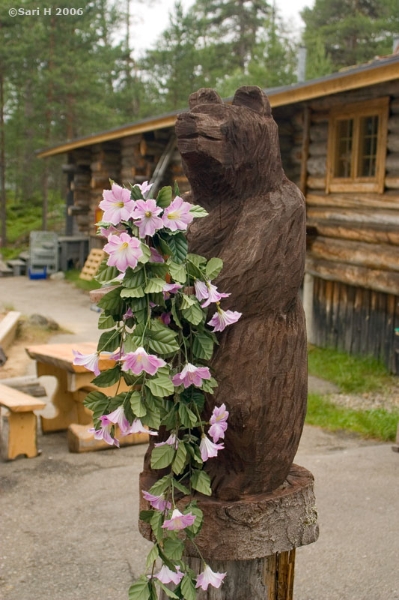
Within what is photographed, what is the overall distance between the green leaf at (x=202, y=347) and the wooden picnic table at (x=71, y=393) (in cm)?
365

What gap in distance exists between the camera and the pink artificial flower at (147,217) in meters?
2.14

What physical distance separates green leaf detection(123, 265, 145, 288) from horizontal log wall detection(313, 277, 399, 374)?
6728mm

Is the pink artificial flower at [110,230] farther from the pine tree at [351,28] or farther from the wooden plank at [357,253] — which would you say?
the pine tree at [351,28]

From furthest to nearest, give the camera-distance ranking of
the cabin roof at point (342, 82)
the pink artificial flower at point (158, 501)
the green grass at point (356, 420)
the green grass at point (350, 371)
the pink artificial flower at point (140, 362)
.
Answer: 1. the green grass at point (350, 371)
2. the cabin roof at point (342, 82)
3. the green grass at point (356, 420)
4. the pink artificial flower at point (158, 501)
5. the pink artificial flower at point (140, 362)

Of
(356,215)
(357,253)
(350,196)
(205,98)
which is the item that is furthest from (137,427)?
(350,196)

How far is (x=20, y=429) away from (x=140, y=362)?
12.7 feet

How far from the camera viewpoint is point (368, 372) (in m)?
8.54

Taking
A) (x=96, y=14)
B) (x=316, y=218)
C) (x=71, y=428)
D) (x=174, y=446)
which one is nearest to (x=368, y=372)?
(x=316, y=218)

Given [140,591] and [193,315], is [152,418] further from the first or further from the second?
[140,591]

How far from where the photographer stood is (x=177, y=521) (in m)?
2.17

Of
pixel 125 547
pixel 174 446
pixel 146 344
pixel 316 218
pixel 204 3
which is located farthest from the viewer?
pixel 204 3

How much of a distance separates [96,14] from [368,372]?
69.1 feet

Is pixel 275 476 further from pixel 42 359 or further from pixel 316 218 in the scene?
pixel 316 218

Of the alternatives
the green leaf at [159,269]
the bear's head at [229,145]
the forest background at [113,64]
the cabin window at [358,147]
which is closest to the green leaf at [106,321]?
the green leaf at [159,269]
